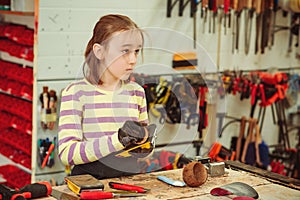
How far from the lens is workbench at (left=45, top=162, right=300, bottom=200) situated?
2.30 m

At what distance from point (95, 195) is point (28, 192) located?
0.80ft

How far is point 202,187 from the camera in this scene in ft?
7.91

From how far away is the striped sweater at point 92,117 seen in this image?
2.48 m

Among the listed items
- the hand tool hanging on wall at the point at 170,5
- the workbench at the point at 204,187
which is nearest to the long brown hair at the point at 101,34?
the workbench at the point at 204,187

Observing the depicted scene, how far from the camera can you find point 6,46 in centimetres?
440

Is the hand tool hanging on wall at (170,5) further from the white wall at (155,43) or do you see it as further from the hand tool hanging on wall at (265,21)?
the hand tool hanging on wall at (265,21)

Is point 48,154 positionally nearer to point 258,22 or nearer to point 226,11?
point 226,11

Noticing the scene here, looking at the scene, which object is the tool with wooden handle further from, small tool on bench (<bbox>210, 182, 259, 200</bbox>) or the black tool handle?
the black tool handle

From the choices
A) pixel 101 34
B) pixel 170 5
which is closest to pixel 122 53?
pixel 101 34

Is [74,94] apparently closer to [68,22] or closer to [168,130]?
[68,22]

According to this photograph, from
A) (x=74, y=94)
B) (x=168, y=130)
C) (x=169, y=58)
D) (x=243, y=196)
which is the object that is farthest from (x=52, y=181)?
(x=243, y=196)

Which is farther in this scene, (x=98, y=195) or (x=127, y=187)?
(x=127, y=187)

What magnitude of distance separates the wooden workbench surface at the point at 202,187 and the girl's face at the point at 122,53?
459 mm

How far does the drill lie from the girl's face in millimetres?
620
